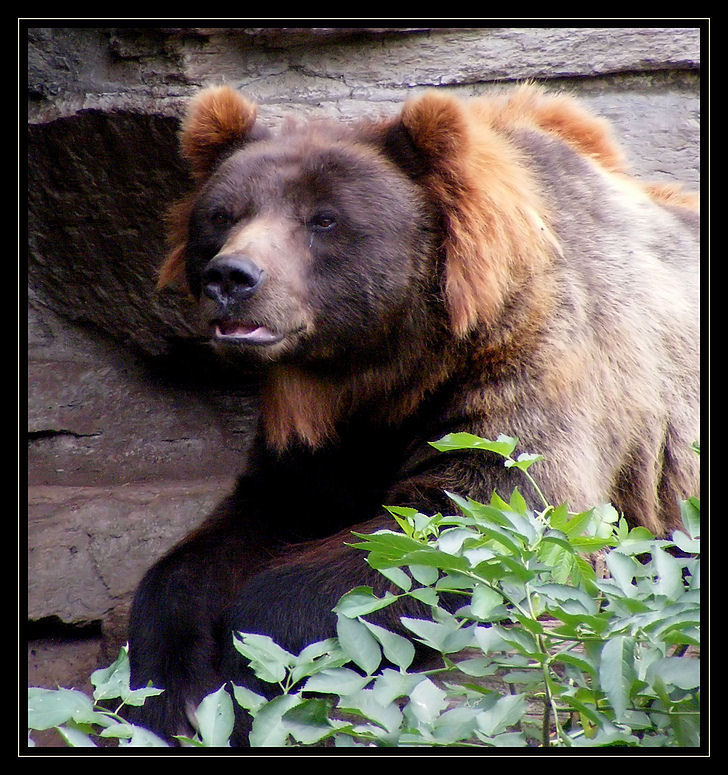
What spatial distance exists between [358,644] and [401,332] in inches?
61.1

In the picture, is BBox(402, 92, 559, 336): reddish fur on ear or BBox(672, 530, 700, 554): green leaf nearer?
BBox(672, 530, 700, 554): green leaf

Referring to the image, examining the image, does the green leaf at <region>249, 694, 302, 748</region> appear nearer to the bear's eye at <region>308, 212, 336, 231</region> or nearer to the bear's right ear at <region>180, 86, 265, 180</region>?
the bear's eye at <region>308, 212, 336, 231</region>

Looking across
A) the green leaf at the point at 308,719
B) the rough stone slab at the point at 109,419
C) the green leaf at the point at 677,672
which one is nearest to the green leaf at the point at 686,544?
the green leaf at the point at 677,672

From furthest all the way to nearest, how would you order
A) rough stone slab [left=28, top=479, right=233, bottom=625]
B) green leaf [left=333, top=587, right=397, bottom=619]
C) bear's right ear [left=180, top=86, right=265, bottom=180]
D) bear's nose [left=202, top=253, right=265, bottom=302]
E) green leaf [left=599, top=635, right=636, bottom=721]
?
rough stone slab [left=28, top=479, right=233, bottom=625] < bear's right ear [left=180, top=86, right=265, bottom=180] < bear's nose [left=202, top=253, right=265, bottom=302] < green leaf [left=333, top=587, right=397, bottom=619] < green leaf [left=599, top=635, right=636, bottom=721]

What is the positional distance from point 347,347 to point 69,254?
2792 millimetres

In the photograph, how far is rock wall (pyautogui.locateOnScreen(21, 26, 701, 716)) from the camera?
4848 mm

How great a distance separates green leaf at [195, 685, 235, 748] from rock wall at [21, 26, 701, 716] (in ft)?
11.3

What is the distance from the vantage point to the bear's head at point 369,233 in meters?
3.12

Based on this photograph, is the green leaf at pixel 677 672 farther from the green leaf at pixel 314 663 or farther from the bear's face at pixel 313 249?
the bear's face at pixel 313 249

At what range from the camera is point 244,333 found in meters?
3.09

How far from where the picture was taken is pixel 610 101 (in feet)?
16.3

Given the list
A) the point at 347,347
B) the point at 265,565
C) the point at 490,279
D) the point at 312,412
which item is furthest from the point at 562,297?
the point at 265,565

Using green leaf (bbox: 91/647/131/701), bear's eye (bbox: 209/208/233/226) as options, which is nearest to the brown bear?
bear's eye (bbox: 209/208/233/226)

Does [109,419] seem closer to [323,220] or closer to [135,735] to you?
[323,220]
